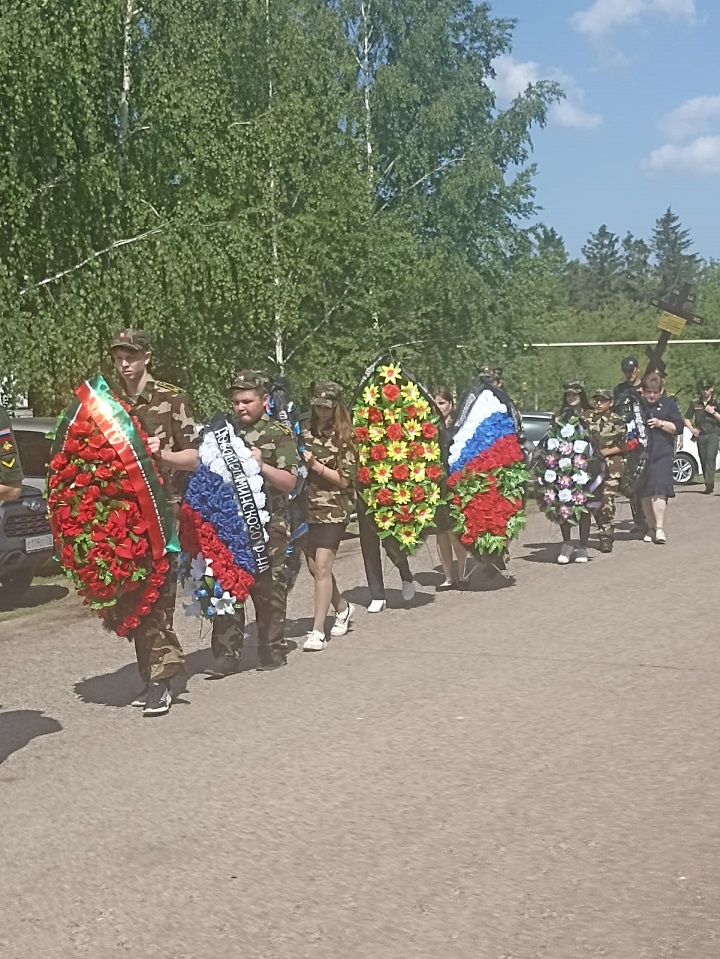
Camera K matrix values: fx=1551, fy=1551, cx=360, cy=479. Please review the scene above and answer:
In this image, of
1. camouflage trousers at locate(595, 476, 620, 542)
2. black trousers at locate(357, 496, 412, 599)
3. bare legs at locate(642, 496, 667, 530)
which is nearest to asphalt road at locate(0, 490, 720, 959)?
black trousers at locate(357, 496, 412, 599)

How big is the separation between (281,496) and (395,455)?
7.35ft

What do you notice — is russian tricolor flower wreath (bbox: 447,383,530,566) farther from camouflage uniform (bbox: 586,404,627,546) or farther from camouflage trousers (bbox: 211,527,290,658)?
camouflage trousers (bbox: 211,527,290,658)

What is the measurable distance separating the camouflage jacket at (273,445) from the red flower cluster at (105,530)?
151 centimetres

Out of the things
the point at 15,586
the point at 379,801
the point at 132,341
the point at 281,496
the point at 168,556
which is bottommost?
the point at 379,801

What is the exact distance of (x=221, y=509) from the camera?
945 centimetres

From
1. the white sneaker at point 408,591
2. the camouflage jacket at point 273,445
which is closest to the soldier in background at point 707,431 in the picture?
the white sneaker at point 408,591

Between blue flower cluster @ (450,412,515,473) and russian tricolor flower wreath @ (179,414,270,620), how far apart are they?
4.33 m

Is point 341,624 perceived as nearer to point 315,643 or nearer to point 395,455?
point 315,643

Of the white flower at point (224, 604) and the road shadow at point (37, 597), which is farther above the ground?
the white flower at point (224, 604)

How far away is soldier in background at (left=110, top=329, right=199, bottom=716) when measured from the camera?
846 centimetres

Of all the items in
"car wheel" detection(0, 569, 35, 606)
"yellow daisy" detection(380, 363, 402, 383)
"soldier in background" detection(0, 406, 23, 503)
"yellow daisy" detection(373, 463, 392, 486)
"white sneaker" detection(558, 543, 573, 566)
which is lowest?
"white sneaker" detection(558, 543, 573, 566)

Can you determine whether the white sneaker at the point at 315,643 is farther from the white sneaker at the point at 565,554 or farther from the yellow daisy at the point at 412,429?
the white sneaker at the point at 565,554

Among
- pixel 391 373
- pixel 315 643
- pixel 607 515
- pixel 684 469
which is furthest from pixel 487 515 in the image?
pixel 684 469

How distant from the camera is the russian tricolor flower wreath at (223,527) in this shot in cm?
945
